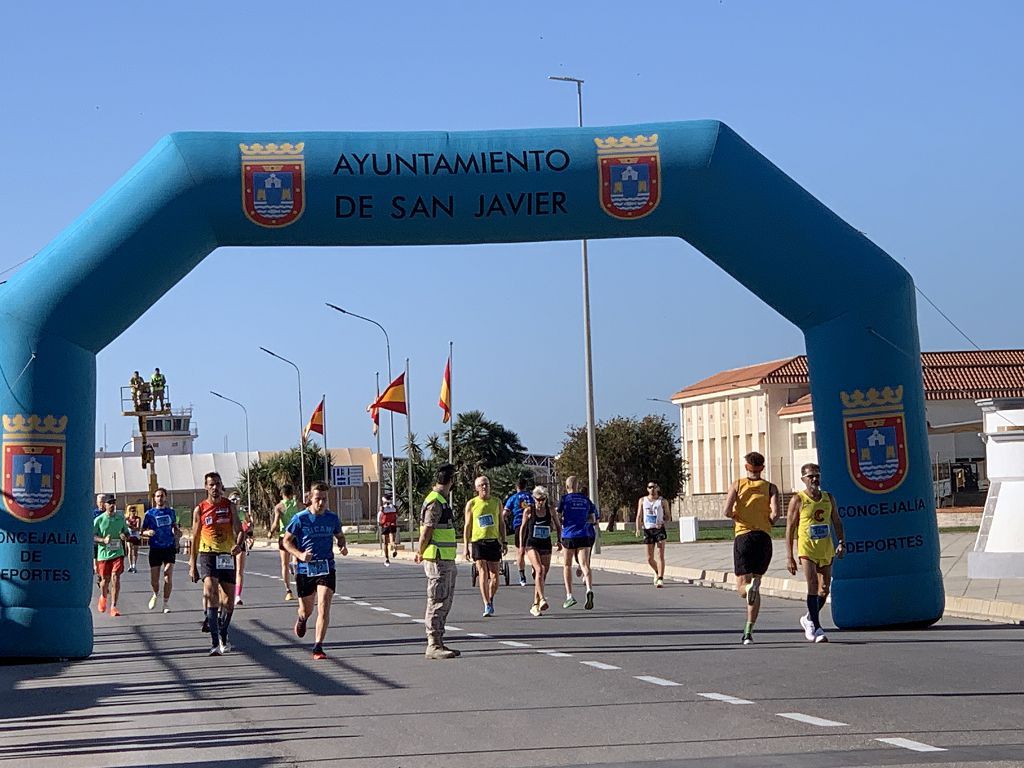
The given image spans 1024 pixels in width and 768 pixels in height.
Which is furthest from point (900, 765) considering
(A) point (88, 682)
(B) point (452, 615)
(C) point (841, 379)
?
(B) point (452, 615)

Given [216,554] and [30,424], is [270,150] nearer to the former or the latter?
[30,424]

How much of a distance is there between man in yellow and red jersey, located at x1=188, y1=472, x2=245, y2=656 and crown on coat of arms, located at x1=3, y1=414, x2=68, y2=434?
165 cm

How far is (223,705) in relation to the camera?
467 inches

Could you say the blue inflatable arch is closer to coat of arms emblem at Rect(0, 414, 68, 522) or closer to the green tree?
coat of arms emblem at Rect(0, 414, 68, 522)

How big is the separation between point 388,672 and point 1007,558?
12843 millimetres

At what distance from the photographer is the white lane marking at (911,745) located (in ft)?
28.1

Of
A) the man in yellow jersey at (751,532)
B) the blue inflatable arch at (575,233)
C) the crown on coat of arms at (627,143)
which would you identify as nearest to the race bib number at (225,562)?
the blue inflatable arch at (575,233)

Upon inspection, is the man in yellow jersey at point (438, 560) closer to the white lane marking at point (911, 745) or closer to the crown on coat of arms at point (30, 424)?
the crown on coat of arms at point (30, 424)

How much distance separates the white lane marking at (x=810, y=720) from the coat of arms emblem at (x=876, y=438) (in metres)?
7.32

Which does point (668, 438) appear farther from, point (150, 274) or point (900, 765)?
point (900, 765)

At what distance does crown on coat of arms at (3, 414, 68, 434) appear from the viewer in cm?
1631

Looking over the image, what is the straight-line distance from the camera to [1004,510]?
934 inches

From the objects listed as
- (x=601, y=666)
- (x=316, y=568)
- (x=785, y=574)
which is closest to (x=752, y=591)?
(x=601, y=666)

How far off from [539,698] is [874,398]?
23.2 feet
